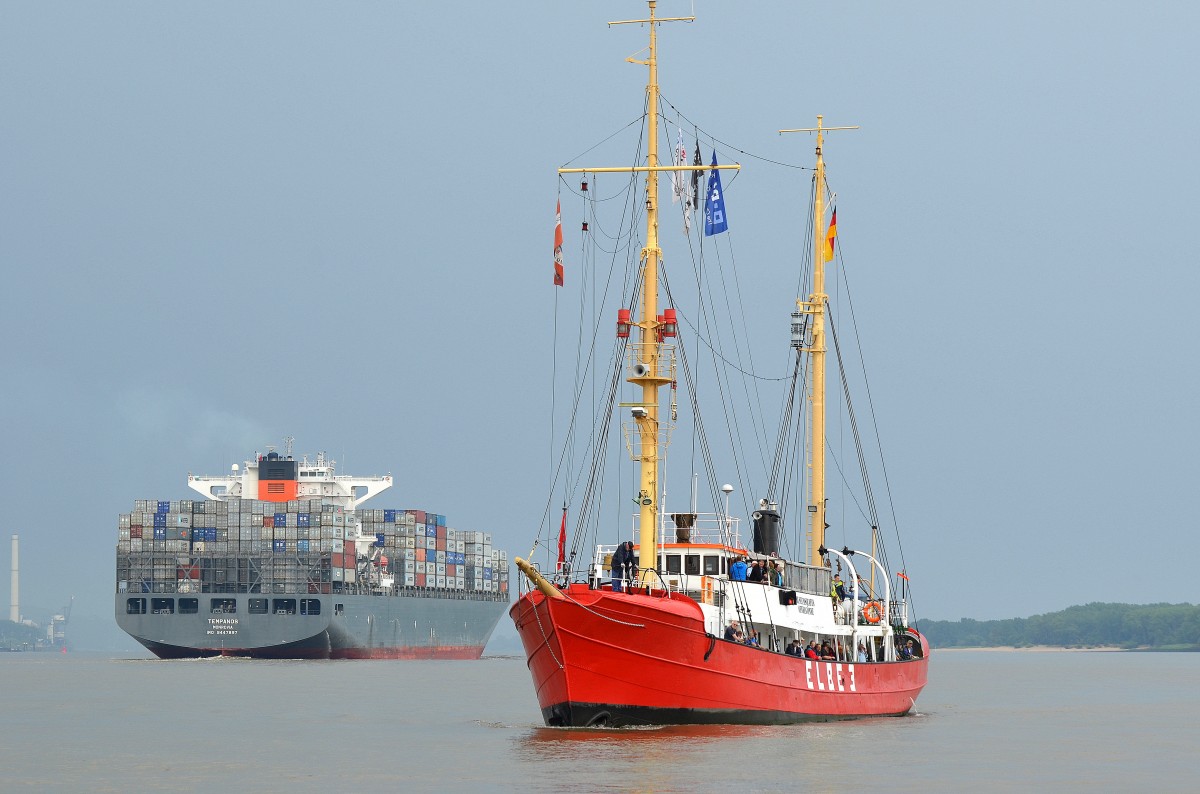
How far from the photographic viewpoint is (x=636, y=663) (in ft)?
129

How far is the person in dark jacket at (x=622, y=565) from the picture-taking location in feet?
136

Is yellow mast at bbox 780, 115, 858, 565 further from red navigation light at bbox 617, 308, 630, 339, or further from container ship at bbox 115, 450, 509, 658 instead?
container ship at bbox 115, 450, 509, 658

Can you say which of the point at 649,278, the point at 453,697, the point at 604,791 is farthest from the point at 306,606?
the point at 604,791

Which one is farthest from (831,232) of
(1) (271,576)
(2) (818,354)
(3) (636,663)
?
(1) (271,576)

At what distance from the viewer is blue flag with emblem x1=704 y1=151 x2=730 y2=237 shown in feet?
148

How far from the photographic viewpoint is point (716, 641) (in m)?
39.3

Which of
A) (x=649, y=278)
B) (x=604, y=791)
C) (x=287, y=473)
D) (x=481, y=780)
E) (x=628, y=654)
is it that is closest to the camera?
(x=604, y=791)

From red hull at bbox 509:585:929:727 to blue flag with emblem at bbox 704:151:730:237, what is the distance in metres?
10.4

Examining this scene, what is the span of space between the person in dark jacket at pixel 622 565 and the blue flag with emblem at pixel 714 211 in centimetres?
880

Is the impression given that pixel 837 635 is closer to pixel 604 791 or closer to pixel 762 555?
pixel 762 555

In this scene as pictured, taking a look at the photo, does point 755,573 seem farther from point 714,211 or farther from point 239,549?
point 239,549

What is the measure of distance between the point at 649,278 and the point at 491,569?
430 feet

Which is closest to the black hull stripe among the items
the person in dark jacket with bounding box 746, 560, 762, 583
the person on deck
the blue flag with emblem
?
the person on deck

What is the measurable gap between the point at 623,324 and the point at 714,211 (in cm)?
524
